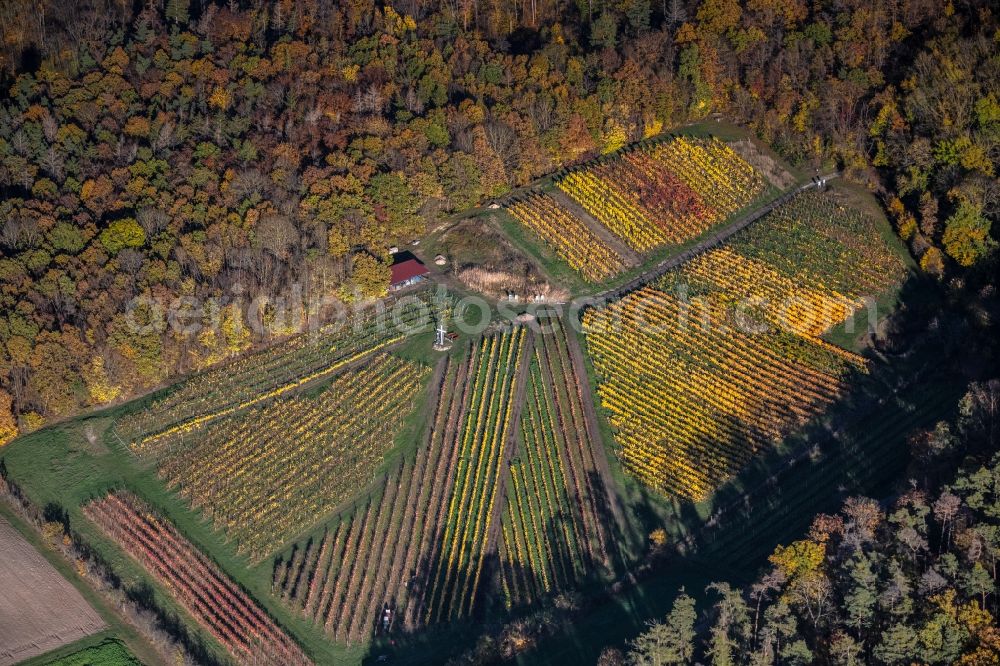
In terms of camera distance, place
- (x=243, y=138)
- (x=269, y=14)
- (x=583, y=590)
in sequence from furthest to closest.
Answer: (x=269, y=14)
(x=243, y=138)
(x=583, y=590)

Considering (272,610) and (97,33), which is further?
(97,33)

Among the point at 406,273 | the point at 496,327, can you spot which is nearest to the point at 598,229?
the point at 496,327

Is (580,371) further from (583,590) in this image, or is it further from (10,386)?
(10,386)

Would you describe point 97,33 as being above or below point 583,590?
above

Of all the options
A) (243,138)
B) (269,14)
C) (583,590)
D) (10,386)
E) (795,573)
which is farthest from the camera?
(269,14)

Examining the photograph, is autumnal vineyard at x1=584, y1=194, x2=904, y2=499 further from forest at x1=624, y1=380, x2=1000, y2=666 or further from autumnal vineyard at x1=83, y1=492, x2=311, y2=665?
autumnal vineyard at x1=83, y1=492, x2=311, y2=665

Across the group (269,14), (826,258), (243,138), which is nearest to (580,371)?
(826,258)
